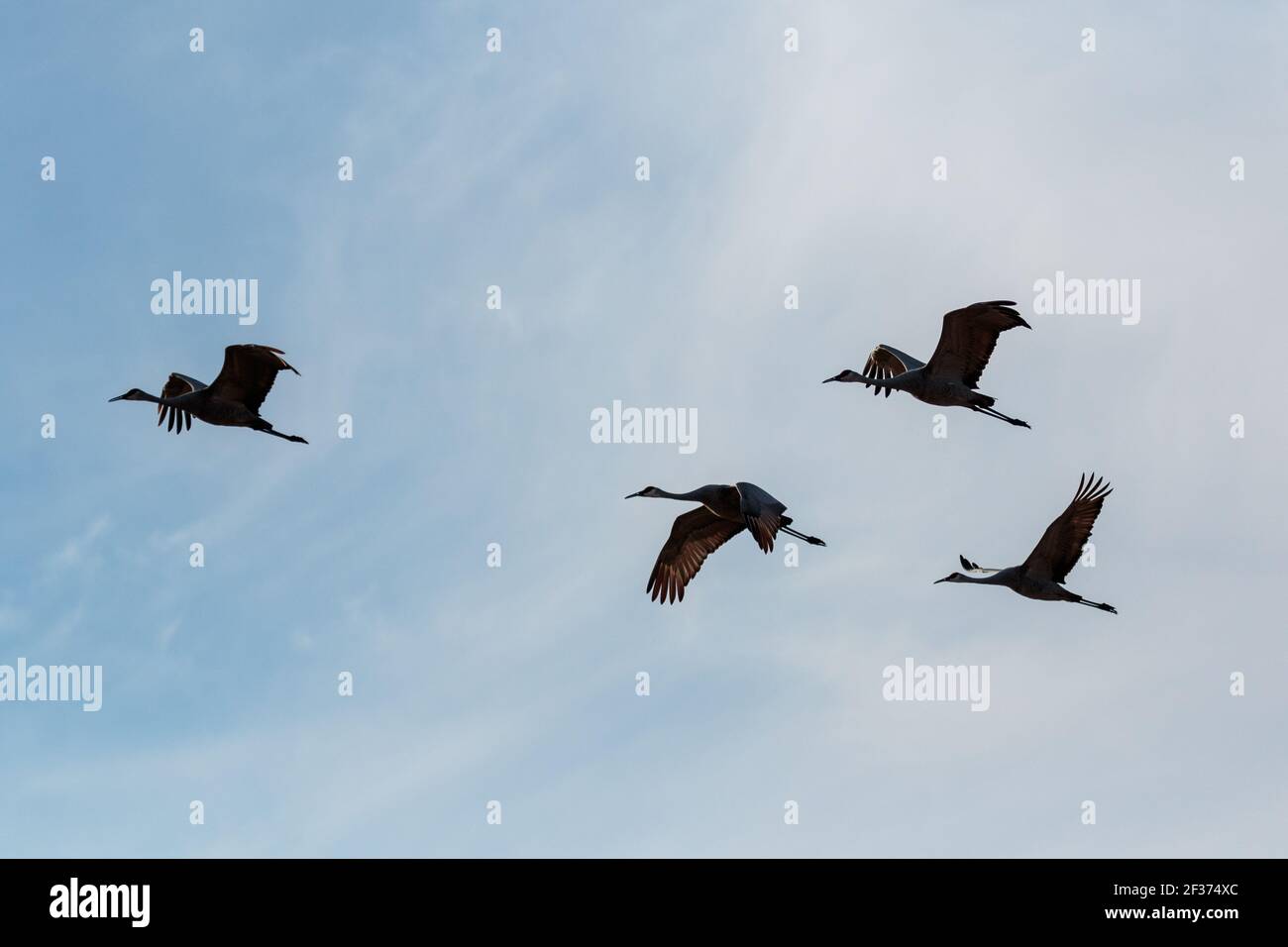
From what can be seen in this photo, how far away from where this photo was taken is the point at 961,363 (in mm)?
24547

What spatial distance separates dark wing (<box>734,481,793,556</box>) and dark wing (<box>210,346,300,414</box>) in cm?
797

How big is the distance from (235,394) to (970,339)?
12742 millimetres

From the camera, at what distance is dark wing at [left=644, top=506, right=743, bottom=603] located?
84.8 ft

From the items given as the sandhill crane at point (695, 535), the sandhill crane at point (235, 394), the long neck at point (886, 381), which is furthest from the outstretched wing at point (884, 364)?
Answer: the sandhill crane at point (235, 394)

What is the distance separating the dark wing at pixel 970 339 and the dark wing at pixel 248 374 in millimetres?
10860

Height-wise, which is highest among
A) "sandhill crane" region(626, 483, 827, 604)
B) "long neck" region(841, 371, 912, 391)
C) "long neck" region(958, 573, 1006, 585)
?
"long neck" region(841, 371, 912, 391)

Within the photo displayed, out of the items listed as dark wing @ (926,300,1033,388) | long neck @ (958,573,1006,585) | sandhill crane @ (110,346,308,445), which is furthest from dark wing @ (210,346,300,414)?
long neck @ (958,573,1006,585)

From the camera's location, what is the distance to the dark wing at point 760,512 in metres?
21.9

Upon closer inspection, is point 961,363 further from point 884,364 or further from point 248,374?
point 248,374

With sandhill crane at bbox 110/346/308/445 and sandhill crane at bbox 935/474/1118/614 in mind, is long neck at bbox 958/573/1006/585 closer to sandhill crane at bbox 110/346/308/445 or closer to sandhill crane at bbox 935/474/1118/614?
sandhill crane at bbox 935/474/1118/614

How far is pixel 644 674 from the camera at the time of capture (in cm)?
2742
